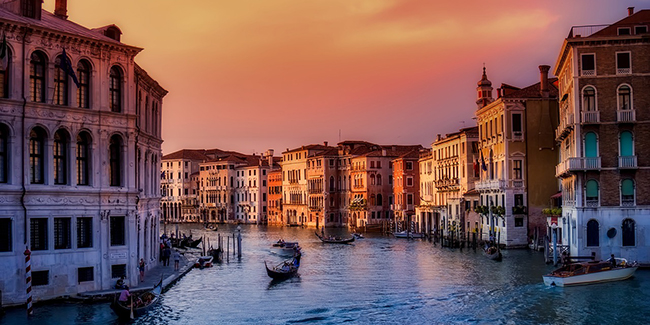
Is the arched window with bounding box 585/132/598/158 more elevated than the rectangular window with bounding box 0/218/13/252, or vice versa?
the arched window with bounding box 585/132/598/158

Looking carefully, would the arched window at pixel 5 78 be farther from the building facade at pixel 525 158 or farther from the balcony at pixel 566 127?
the building facade at pixel 525 158

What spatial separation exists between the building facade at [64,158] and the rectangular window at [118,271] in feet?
0.09

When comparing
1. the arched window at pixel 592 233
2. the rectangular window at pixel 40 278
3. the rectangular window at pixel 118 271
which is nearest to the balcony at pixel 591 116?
the arched window at pixel 592 233

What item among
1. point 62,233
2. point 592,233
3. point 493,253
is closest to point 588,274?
point 592,233

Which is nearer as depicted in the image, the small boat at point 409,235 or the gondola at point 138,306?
the gondola at point 138,306

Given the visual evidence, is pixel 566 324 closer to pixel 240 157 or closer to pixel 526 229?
pixel 526 229

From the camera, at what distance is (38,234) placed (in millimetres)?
20703

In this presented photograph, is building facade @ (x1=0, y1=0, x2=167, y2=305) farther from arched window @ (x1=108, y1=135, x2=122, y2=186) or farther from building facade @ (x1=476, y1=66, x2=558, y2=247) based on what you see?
building facade @ (x1=476, y1=66, x2=558, y2=247)

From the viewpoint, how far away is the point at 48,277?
2072cm

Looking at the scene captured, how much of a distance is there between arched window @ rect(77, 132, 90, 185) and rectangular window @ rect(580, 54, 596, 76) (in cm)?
1838

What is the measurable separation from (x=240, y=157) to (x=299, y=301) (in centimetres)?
8654

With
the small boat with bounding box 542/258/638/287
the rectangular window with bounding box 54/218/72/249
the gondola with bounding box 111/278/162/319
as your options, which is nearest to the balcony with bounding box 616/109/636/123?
the small boat with bounding box 542/258/638/287

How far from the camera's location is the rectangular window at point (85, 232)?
2152 cm

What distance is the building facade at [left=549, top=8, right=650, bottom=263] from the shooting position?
29547 millimetres
